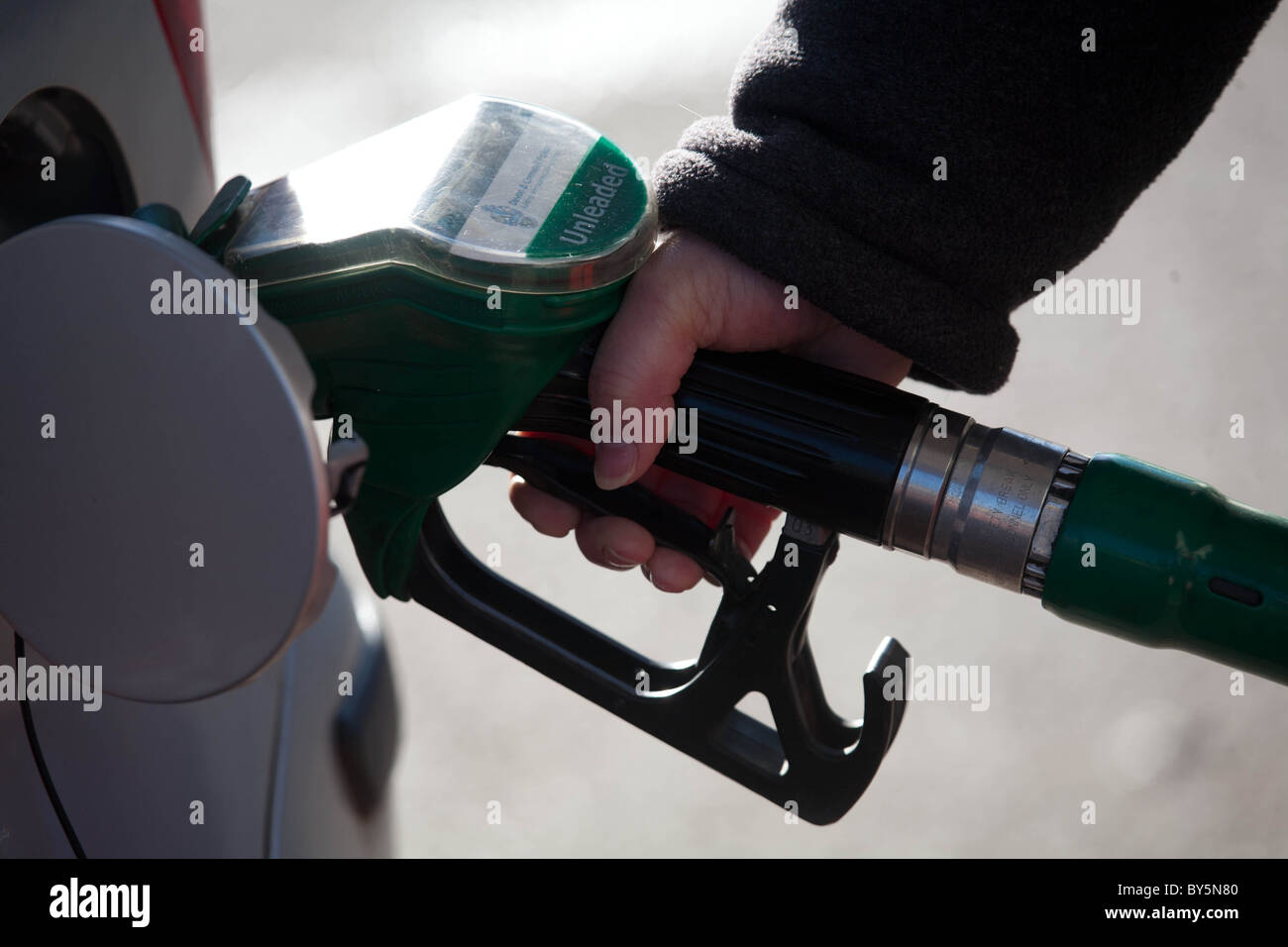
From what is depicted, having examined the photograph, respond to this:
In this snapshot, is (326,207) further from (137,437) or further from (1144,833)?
(1144,833)

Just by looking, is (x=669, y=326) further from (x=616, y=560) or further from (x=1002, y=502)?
(x=616, y=560)

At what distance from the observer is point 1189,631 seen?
0.98 meters

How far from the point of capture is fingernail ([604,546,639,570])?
1432 millimetres

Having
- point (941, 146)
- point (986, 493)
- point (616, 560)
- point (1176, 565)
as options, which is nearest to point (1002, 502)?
point (986, 493)

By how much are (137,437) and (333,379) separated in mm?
231

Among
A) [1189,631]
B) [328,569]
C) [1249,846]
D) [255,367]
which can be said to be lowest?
[1249,846]

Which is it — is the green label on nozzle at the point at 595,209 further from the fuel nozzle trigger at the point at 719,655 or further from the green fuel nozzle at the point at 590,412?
the fuel nozzle trigger at the point at 719,655

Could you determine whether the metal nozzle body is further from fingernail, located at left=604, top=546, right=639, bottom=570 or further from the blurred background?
the blurred background

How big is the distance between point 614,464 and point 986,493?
0.32m

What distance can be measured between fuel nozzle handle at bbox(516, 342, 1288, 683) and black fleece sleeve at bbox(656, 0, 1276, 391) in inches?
3.8

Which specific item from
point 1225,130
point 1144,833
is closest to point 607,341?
point 1144,833

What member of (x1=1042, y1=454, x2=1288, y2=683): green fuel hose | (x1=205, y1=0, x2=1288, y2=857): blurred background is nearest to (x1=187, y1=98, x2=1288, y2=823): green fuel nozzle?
(x1=1042, y1=454, x2=1288, y2=683): green fuel hose

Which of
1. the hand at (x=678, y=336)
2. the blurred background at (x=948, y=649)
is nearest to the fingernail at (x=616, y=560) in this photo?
the hand at (x=678, y=336)

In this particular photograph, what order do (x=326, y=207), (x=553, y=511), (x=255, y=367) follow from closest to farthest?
(x=255, y=367) → (x=326, y=207) → (x=553, y=511)
